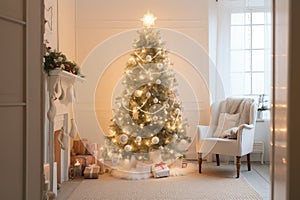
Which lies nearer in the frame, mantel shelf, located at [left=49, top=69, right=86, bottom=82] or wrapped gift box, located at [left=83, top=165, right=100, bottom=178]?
mantel shelf, located at [left=49, top=69, right=86, bottom=82]

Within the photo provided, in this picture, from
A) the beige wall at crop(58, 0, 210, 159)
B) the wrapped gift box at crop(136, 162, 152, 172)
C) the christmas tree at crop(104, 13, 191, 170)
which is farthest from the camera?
the beige wall at crop(58, 0, 210, 159)

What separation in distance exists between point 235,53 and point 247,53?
0.21 meters

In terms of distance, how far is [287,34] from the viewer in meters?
1.98

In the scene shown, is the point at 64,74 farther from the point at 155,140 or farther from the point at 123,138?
the point at 155,140

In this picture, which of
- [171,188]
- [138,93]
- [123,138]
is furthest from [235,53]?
[171,188]

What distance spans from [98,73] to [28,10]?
4.48 meters

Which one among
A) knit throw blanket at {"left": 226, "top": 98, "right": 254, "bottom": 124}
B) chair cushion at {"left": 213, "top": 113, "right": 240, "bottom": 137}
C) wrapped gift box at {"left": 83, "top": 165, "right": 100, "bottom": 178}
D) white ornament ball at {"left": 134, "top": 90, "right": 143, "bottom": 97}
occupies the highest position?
white ornament ball at {"left": 134, "top": 90, "right": 143, "bottom": 97}

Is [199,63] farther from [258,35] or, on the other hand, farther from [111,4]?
[111,4]

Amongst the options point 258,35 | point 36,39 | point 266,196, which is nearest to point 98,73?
point 258,35

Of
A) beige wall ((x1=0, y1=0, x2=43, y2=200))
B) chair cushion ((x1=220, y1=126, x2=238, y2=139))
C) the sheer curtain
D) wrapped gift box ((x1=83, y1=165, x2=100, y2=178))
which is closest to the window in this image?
the sheer curtain

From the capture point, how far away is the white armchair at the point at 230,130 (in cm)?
496

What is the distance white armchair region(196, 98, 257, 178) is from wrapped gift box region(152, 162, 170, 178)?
0.48m

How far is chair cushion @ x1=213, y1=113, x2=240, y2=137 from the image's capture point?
18.2 feet

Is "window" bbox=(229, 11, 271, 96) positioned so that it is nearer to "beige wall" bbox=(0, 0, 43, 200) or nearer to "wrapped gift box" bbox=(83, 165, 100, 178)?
"wrapped gift box" bbox=(83, 165, 100, 178)
